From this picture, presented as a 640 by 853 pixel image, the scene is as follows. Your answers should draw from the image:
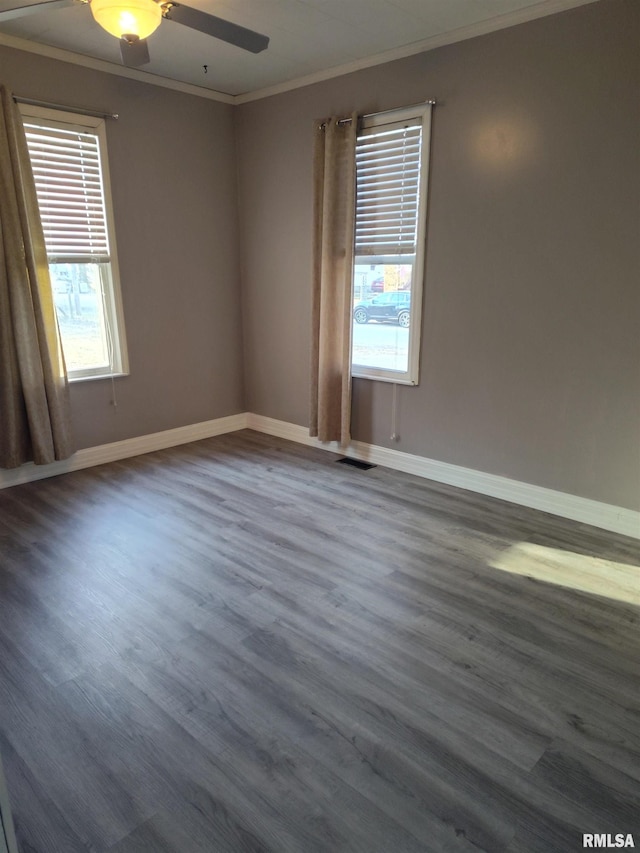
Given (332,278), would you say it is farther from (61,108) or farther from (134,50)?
(61,108)

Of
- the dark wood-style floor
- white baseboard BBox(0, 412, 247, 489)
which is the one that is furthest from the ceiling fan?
white baseboard BBox(0, 412, 247, 489)

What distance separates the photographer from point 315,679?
2.03 meters

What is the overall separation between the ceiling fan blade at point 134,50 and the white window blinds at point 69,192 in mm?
1376

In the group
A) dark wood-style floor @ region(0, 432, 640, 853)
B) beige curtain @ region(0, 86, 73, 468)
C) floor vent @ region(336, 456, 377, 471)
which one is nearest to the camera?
dark wood-style floor @ region(0, 432, 640, 853)

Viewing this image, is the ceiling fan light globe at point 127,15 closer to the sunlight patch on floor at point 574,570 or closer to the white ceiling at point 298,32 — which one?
the white ceiling at point 298,32

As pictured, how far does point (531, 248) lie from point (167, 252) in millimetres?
2738

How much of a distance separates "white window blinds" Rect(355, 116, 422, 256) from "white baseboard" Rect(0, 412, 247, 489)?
6.71 feet

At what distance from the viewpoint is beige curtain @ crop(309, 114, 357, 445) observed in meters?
3.92

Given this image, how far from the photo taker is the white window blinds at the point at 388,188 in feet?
12.0

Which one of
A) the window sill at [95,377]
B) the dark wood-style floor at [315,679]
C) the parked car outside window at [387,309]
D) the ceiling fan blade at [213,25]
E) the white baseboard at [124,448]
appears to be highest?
the ceiling fan blade at [213,25]

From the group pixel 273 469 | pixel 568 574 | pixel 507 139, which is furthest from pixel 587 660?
pixel 507 139

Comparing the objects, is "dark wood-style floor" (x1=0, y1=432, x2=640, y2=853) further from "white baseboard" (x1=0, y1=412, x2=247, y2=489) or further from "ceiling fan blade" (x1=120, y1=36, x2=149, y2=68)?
"ceiling fan blade" (x1=120, y1=36, x2=149, y2=68)

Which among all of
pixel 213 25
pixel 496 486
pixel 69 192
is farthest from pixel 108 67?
pixel 496 486

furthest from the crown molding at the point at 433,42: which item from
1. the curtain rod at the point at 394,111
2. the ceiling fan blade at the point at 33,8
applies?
the ceiling fan blade at the point at 33,8
